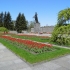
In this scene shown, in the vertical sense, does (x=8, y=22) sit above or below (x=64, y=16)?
above

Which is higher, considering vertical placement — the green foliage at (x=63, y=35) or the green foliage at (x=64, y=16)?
the green foliage at (x=64, y=16)

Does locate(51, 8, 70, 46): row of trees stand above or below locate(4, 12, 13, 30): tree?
below

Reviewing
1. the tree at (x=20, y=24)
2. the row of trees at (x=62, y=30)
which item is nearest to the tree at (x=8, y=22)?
the tree at (x=20, y=24)

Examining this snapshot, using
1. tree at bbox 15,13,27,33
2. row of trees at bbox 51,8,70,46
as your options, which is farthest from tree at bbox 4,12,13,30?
row of trees at bbox 51,8,70,46

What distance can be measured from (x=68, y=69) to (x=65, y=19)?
9302 millimetres

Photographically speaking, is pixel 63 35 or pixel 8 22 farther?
pixel 8 22

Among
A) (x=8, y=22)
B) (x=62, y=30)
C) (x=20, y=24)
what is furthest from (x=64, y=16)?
(x=8, y=22)

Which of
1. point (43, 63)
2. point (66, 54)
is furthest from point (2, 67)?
point (66, 54)

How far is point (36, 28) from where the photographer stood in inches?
1758

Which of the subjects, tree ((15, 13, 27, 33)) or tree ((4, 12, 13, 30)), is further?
tree ((4, 12, 13, 30))

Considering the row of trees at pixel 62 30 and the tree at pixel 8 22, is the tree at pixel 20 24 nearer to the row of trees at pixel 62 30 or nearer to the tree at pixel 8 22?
the tree at pixel 8 22

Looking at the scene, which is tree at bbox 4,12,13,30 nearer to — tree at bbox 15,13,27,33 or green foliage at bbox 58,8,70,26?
tree at bbox 15,13,27,33

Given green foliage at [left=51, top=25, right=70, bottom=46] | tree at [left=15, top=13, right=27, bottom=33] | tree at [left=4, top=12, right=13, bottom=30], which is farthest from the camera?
tree at [left=4, top=12, right=13, bottom=30]

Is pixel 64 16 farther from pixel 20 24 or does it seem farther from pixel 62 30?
pixel 20 24
